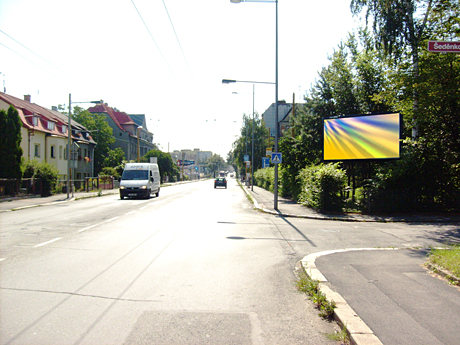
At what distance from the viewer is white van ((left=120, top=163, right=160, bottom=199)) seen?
1016 inches

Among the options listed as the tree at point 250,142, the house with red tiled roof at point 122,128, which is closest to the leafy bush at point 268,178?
the tree at point 250,142

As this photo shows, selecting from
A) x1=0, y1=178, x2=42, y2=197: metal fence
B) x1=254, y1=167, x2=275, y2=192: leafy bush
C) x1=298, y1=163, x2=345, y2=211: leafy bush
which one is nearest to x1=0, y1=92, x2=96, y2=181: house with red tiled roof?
x1=0, y1=178, x2=42, y2=197: metal fence

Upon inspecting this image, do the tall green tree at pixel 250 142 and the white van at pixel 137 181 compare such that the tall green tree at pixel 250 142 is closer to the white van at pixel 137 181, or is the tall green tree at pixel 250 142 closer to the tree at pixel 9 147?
the white van at pixel 137 181

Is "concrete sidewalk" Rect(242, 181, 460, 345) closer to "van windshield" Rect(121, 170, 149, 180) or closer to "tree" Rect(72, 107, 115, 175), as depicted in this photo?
"van windshield" Rect(121, 170, 149, 180)

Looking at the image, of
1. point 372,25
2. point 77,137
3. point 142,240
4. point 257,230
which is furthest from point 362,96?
point 77,137

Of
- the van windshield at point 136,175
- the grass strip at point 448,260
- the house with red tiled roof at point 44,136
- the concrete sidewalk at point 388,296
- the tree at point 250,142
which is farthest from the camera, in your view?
the tree at point 250,142

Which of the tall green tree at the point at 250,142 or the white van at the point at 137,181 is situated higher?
the tall green tree at the point at 250,142

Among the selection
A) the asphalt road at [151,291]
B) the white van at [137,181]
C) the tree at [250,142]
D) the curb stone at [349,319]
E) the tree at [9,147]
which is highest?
the tree at [250,142]

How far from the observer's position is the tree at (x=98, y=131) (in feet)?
218

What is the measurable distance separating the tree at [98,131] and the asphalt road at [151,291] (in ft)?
197

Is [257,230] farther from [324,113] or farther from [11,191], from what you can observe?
[11,191]

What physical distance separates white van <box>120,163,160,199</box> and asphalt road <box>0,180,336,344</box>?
15.7m

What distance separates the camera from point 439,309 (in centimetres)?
455

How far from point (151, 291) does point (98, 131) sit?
67.2 metres
